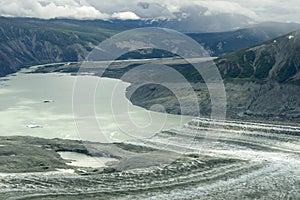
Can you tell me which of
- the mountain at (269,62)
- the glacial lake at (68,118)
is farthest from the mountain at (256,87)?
the glacial lake at (68,118)

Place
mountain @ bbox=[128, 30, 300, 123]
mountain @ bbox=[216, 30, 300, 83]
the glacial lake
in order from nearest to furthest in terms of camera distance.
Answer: the glacial lake → mountain @ bbox=[128, 30, 300, 123] → mountain @ bbox=[216, 30, 300, 83]

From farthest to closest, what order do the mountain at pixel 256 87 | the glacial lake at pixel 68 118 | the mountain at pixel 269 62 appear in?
the mountain at pixel 269 62 < the mountain at pixel 256 87 < the glacial lake at pixel 68 118

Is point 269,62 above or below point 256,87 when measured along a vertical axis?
above

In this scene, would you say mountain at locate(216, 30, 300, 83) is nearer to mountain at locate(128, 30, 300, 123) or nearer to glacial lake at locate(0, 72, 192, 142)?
mountain at locate(128, 30, 300, 123)

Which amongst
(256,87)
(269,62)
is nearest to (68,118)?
(256,87)

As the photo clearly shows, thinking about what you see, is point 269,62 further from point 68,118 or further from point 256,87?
point 68,118

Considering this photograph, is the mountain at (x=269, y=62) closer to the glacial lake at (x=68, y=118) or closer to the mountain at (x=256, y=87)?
the mountain at (x=256, y=87)

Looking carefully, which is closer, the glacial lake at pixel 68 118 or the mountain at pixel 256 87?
the glacial lake at pixel 68 118

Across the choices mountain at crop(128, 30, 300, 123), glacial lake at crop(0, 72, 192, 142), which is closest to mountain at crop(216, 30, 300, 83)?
mountain at crop(128, 30, 300, 123)
